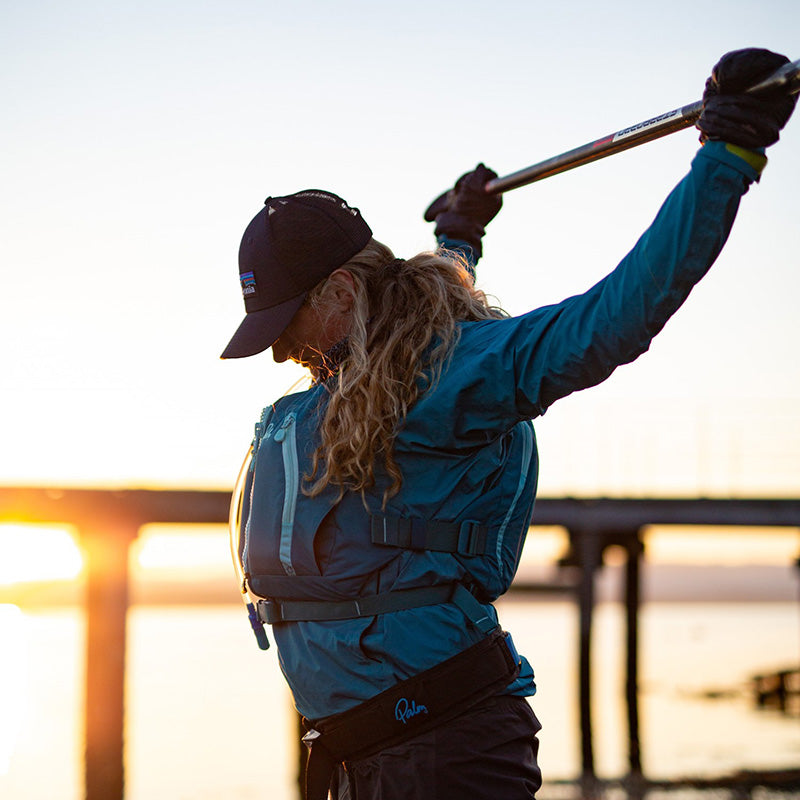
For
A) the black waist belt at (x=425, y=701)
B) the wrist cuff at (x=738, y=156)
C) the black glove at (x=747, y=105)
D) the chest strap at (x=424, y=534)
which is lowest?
the black waist belt at (x=425, y=701)

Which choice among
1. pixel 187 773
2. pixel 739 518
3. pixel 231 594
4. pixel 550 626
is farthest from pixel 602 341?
pixel 231 594

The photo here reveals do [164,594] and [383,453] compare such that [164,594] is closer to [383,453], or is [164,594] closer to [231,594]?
[231,594]

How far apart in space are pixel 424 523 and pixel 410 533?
0.10 ft

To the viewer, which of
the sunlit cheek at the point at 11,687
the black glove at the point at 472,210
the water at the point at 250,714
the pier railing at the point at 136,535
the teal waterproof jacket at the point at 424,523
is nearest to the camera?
the teal waterproof jacket at the point at 424,523

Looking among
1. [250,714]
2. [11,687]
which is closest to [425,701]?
[250,714]

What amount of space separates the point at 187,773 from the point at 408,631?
32.4 feet

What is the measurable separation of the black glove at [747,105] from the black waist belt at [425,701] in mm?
929

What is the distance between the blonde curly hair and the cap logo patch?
0.12m

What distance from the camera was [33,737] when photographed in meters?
13.5

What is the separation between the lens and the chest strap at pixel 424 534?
1.88 m

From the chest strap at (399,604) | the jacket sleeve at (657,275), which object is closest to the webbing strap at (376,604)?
the chest strap at (399,604)

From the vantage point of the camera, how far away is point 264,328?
6.93ft

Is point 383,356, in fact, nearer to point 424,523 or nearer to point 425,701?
point 424,523

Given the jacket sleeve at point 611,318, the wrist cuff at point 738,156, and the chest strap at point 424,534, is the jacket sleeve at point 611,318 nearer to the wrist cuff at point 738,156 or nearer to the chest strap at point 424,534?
the wrist cuff at point 738,156
